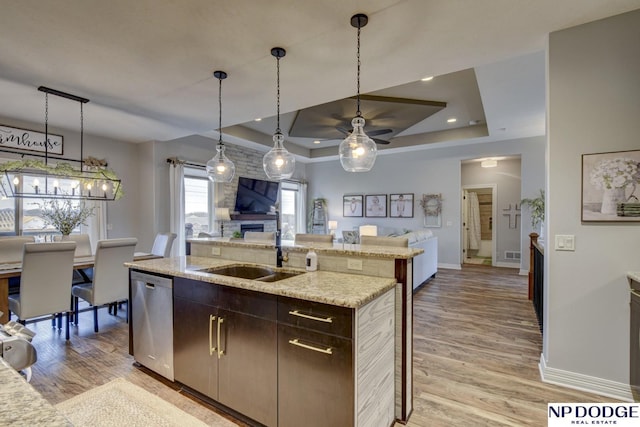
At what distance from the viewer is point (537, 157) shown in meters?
6.11

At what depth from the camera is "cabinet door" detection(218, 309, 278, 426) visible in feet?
5.81

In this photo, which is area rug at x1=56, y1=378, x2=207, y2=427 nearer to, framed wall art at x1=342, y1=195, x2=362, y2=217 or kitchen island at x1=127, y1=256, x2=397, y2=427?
kitchen island at x1=127, y1=256, x2=397, y2=427

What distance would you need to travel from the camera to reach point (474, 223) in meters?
8.73

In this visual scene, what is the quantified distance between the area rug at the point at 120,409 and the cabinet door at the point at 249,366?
0.34 m

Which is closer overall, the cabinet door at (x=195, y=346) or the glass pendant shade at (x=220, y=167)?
the cabinet door at (x=195, y=346)

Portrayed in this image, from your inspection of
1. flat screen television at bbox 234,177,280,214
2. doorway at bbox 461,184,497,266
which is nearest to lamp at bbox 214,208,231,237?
flat screen television at bbox 234,177,280,214

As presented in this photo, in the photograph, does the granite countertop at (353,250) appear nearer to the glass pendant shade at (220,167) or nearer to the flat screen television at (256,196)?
the glass pendant shade at (220,167)

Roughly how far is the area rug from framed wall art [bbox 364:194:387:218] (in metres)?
6.85

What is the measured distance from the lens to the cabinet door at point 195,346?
6.77ft

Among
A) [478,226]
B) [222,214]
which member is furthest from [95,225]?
[478,226]

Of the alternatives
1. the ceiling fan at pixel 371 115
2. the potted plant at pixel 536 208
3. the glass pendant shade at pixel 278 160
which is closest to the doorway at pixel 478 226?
the potted plant at pixel 536 208

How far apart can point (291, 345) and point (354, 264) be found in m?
0.71

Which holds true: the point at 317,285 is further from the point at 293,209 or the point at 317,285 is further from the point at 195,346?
the point at 293,209

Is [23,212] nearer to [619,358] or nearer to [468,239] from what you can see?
[619,358]
